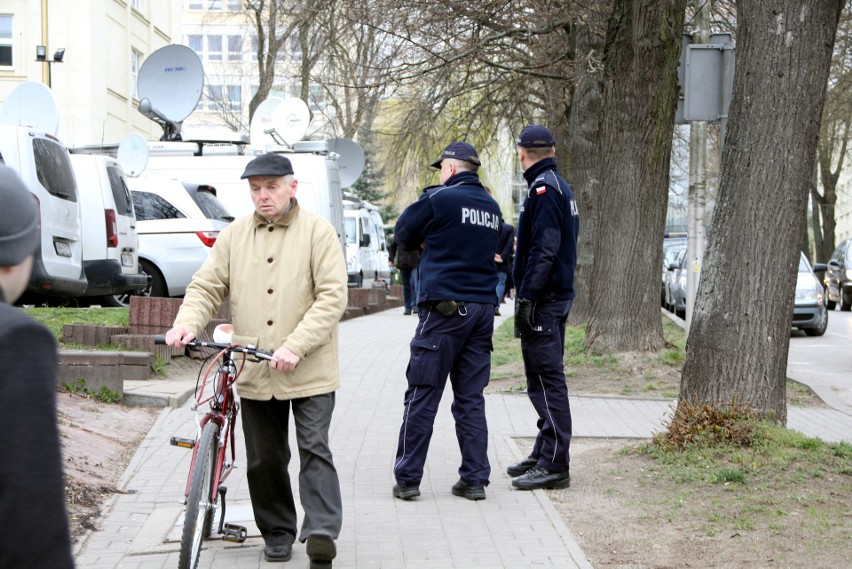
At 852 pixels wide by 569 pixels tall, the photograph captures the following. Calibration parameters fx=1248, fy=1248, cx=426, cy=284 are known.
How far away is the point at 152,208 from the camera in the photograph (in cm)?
1816

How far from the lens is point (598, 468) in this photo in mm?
7598

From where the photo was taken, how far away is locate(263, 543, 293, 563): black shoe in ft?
17.9

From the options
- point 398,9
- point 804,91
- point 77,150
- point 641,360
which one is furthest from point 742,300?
point 77,150

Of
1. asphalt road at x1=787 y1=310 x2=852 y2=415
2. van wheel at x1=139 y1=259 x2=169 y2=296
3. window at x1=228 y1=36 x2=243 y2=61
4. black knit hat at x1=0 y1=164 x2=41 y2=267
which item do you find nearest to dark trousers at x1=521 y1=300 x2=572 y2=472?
asphalt road at x1=787 y1=310 x2=852 y2=415

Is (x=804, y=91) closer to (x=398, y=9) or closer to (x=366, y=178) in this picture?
(x=398, y=9)

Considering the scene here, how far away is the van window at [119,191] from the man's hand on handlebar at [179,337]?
1129 centimetres

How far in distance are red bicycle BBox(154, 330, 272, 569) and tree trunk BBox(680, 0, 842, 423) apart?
333 cm

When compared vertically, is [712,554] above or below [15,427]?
below

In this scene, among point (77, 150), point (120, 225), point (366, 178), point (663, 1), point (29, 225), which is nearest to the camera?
point (29, 225)

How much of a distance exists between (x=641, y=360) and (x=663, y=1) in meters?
3.53

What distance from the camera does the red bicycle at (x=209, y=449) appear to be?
4.76m

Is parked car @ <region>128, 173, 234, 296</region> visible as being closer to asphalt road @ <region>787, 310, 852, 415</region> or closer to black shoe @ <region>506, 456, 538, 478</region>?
asphalt road @ <region>787, 310, 852, 415</region>

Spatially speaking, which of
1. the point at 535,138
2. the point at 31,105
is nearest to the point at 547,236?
the point at 535,138

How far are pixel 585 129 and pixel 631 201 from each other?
5491 mm
